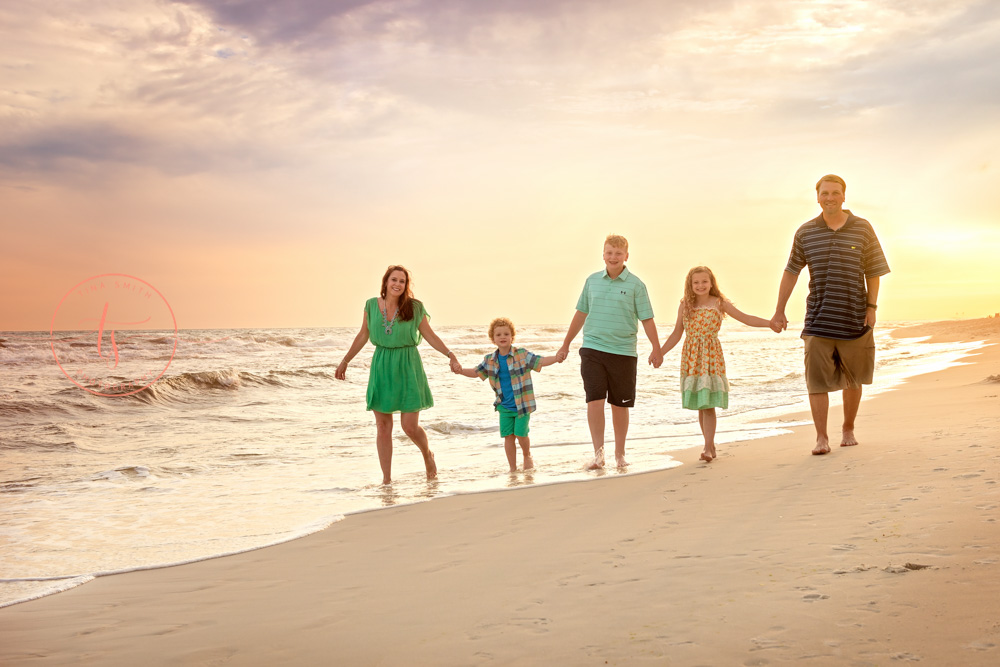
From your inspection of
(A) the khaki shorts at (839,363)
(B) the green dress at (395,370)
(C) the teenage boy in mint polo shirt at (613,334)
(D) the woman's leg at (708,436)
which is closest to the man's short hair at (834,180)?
(A) the khaki shorts at (839,363)

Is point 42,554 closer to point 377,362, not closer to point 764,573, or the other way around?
point 377,362

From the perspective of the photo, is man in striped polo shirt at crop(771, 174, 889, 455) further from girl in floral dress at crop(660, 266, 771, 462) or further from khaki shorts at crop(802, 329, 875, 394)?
girl in floral dress at crop(660, 266, 771, 462)

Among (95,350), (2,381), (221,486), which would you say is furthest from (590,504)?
(95,350)

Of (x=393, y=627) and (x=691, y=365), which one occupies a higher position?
(x=691, y=365)

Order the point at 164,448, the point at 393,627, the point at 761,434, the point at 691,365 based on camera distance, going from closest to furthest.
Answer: the point at 393,627 → the point at 691,365 → the point at 761,434 → the point at 164,448

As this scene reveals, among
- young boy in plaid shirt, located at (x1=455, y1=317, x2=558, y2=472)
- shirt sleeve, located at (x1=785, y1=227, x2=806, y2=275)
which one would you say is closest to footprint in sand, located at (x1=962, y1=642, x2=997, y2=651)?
shirt sleeve, located at (x1=785, y1=227, x2=806, y2=275)

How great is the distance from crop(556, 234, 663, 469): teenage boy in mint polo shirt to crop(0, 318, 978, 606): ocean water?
54 centimetres

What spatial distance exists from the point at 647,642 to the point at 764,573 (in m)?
0.68

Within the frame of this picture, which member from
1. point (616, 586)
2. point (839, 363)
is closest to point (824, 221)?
point (839, 363)

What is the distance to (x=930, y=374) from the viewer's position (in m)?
12.8

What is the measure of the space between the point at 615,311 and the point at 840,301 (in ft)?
5.48

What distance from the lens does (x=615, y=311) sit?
617cm

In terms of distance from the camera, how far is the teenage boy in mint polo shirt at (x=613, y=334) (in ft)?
20.2

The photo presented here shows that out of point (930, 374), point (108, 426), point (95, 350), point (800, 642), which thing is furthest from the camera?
point (95, 350)
